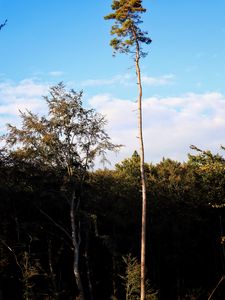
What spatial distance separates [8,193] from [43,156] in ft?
12.7

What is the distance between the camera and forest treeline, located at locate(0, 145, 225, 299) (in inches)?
1104

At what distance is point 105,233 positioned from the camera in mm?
36531

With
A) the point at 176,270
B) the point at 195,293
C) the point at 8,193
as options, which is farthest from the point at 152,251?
the point at 8,193

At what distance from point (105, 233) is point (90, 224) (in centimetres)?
783

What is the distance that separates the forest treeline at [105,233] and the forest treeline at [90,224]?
8cm

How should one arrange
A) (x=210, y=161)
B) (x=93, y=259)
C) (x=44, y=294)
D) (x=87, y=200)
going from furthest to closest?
(x=93, y=259) → (x=87, y=200) → (x=44, y=294) → (x=210, y=161)

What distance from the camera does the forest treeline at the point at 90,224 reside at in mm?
26734

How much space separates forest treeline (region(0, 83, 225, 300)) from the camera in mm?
26734

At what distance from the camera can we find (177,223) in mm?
38281

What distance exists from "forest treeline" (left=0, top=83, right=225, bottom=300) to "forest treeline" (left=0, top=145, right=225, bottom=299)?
0.08 metres

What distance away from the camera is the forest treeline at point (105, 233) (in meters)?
28.0

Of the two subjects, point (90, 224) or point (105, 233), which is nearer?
point (90, 224)

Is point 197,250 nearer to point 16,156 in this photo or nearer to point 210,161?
point 16,156

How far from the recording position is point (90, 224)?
29.0 m
